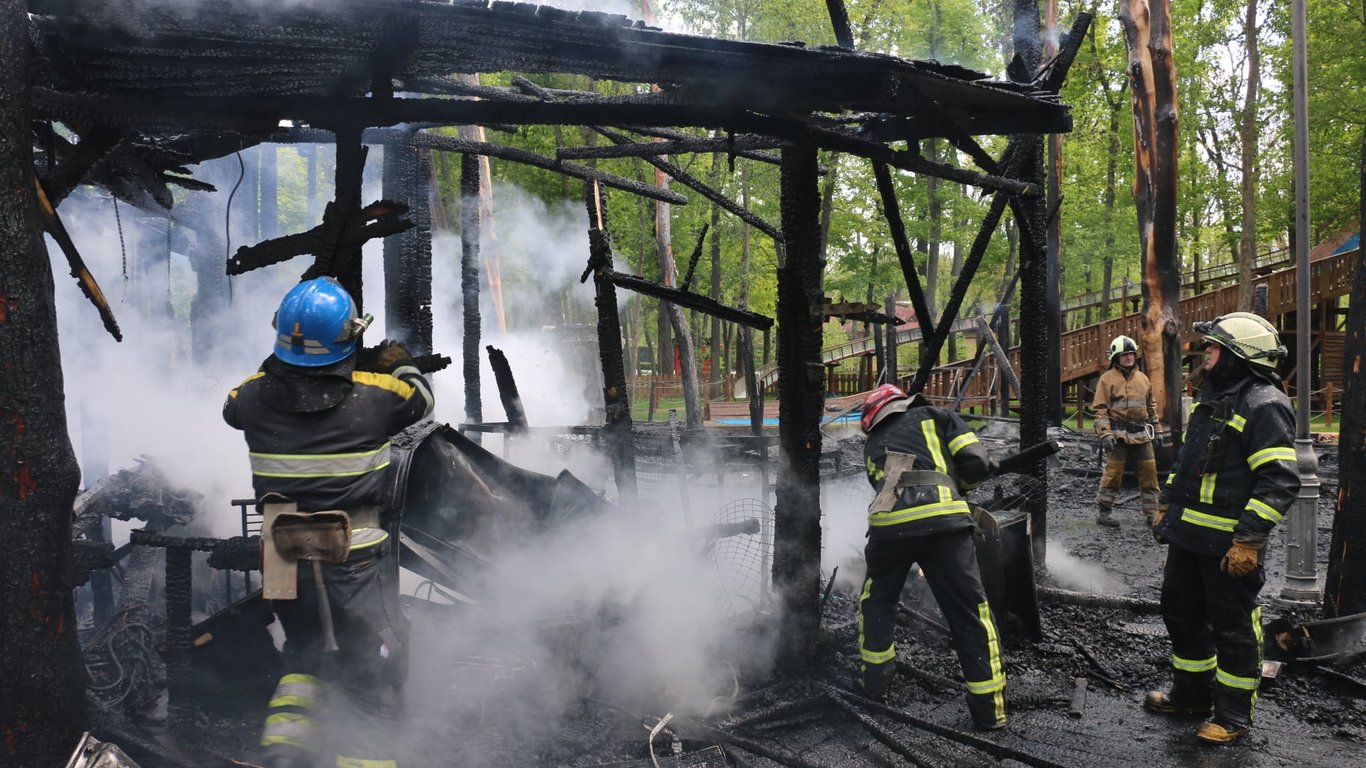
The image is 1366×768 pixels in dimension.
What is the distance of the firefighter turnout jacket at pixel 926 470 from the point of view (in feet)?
15.1

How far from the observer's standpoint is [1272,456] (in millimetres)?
4184

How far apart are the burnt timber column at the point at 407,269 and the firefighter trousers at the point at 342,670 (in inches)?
132

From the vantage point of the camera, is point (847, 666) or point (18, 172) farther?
point (847, 666)

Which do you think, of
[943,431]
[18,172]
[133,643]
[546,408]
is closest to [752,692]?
[943,431]

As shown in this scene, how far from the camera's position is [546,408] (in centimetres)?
2084

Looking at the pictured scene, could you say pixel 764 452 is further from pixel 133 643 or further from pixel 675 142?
pixel 133 643

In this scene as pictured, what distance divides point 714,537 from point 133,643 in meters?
3.68

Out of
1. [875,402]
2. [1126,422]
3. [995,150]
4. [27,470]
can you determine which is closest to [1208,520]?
[875,402]

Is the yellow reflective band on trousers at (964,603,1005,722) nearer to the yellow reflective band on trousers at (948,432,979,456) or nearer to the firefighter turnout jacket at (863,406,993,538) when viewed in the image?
the firefighter turnout jacket at (863,406,993,538)

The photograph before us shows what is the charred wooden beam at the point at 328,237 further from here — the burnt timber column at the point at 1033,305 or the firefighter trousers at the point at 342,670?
the burnt timber column at the point at 1033,305

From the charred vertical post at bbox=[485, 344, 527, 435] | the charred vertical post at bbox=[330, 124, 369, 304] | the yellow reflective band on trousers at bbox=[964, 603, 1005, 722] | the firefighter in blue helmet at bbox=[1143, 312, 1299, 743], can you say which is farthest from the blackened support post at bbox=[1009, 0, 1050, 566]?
the charred vertical post at bbox=[330, 124, 369, 304]

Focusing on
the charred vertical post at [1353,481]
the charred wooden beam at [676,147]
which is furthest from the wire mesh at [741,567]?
the charred vertical post at [1353,481]

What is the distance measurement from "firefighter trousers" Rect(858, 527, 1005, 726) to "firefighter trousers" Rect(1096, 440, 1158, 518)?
6224 millimetres

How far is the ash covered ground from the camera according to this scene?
4.25m
